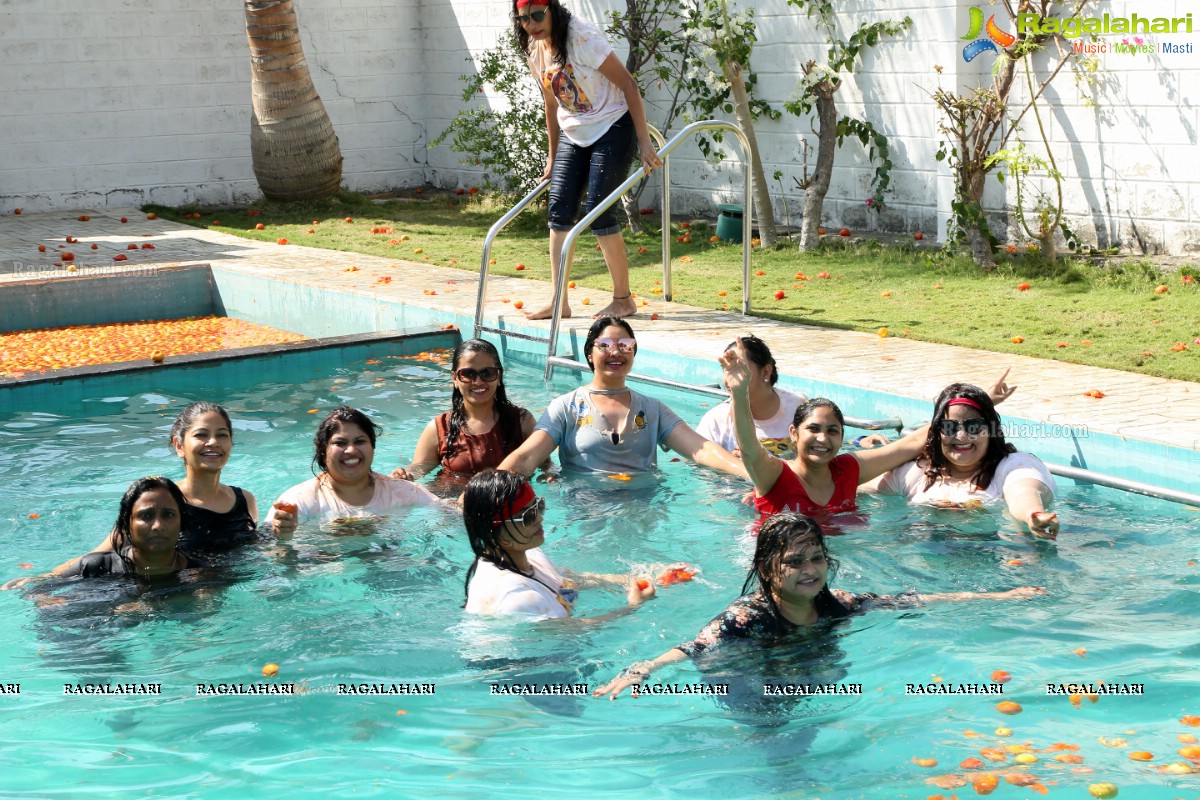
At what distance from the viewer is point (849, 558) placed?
5680 millimetres

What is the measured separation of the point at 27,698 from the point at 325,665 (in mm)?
986

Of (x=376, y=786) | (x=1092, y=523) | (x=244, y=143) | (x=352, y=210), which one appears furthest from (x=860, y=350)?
(x=244, y=143)

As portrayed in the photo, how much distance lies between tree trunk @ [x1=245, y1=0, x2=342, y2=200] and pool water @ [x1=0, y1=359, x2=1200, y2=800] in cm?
953

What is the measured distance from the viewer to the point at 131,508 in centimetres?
506

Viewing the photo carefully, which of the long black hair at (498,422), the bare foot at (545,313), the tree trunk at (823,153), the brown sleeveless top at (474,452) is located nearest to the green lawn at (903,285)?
the tree trunk at (823,153)

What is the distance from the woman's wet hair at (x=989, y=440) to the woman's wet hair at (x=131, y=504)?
3.05m

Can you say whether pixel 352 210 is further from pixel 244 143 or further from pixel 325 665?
pixel 325 665

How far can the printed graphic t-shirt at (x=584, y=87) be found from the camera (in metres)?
8.96

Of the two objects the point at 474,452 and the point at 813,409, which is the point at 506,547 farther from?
the point at 474,452

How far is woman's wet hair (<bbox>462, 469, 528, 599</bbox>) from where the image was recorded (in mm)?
4422

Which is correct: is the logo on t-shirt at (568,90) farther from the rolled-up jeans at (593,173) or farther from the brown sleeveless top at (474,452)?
the brown sleeveless top at (474,452)

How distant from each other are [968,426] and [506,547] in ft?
7.24

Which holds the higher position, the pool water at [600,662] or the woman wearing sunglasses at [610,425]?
the woman wearing sunglasses at [610,425]

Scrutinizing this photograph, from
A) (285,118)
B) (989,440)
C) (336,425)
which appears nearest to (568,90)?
(336,425)
